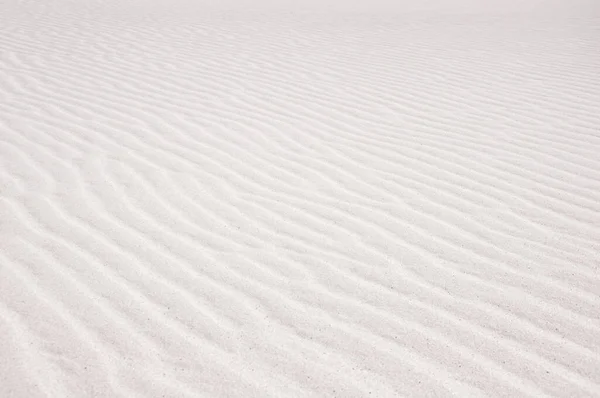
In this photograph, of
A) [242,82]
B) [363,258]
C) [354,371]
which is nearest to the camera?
[354,371]

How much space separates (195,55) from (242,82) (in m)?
1.48

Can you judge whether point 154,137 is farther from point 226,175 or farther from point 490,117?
point 490,117

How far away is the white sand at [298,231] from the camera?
6.73ft

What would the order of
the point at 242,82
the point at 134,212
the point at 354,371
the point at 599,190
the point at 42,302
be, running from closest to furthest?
the point at 354,371, the point at 42,302, the point at 134,212, the point at 599,190, the point at 242,82

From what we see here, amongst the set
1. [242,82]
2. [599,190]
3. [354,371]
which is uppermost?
[242,82]

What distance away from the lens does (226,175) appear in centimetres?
350

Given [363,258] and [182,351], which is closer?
[182,351]

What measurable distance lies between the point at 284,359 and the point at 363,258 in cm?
79

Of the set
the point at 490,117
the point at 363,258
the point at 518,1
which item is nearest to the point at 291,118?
the point at 490,117

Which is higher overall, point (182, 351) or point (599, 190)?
point (599, 190)

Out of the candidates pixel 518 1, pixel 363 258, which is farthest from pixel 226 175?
pixel 518 1

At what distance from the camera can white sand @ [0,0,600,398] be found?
6.73 feet

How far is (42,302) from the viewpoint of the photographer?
2311 millimetres

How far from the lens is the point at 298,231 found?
292 centimetres
